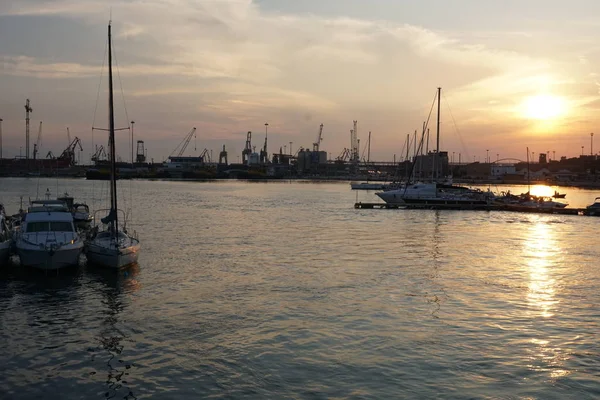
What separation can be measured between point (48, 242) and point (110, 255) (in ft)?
11.0

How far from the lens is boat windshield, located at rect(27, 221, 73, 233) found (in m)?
33.4

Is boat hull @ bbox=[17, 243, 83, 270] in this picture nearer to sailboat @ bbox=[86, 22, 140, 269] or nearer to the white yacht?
sailboat @ bbox=[86, 22, 140, 269]

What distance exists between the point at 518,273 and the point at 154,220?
44634mm

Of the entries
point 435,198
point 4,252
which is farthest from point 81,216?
point 435,198

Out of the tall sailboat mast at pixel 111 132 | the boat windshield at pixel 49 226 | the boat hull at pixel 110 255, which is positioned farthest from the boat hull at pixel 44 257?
the tall sailboat mast at pixel 111 132

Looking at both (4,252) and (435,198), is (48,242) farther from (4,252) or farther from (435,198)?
(435,198)

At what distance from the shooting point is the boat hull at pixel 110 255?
110 feet

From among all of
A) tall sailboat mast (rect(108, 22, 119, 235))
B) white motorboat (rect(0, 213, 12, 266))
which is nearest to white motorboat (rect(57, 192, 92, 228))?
white motorboat (rect(0, 213, 12, 266))

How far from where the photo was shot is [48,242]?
→ 1265 inches

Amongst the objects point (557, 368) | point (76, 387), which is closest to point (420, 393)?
point (557, 368)

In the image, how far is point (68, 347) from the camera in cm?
2019

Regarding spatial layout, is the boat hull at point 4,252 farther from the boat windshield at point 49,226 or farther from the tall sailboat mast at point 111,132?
the tall sailboat mast at point 111,132

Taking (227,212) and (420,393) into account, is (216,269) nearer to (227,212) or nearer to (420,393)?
(420,393)

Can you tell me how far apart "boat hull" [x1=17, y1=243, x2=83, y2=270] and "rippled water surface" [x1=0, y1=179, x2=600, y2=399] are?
2.48 ft
